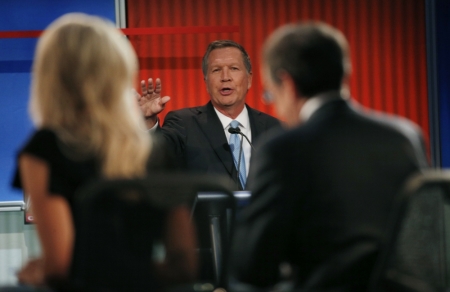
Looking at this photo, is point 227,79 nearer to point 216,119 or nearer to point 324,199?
point 216,119

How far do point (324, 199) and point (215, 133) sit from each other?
6.81 ft

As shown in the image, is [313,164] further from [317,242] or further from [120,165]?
[120,165]

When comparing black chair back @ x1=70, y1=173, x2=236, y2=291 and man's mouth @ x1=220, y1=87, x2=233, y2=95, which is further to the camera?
man's mouth @ x1=220, y1=87, x2=233, y2=95

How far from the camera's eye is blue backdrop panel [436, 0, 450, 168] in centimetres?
511

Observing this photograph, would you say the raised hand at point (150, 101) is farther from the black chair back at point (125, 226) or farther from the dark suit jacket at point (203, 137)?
the black chair back at point (125, 226)

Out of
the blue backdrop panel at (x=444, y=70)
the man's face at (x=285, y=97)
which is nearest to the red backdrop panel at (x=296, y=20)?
the blue backdrop panel at (x=444, y=70)

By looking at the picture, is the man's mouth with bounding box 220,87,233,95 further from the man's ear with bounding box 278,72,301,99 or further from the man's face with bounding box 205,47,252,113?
the man's ear with bounding box 278,72,301,99

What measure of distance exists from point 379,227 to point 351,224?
0.19ft

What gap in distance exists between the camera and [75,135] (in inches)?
53.9

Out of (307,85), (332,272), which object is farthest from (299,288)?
(307,85)

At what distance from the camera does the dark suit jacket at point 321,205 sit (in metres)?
1.30

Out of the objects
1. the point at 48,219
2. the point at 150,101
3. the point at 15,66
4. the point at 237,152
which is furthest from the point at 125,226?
the point at 15,66

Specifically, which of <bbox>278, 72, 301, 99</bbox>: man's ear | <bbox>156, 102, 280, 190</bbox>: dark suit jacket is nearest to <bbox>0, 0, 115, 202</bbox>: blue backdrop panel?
<bbox>156, 102, 280, 190</bbox>: dark suit jacket

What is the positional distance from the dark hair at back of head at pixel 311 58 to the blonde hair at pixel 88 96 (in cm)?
34
